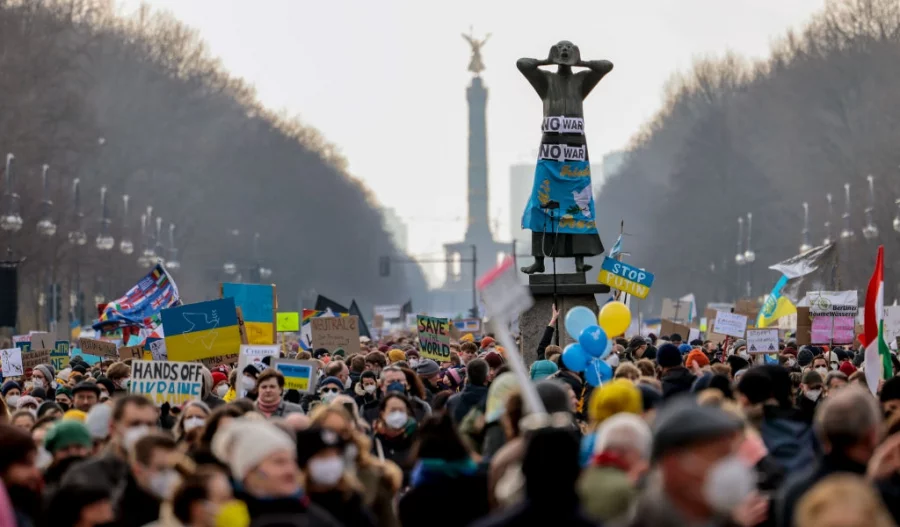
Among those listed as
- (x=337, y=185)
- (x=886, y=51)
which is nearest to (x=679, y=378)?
(x=886, y=51)

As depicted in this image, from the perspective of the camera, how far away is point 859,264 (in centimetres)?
6725

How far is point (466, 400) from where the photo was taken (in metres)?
13.8

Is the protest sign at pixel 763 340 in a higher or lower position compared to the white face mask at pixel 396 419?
higher

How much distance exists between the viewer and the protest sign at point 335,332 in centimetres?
2762

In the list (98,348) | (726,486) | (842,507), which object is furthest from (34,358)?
(842,507)

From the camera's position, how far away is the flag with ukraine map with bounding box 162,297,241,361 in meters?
19.8

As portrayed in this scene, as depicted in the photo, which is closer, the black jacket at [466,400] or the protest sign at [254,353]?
the black jacket at [466,400]

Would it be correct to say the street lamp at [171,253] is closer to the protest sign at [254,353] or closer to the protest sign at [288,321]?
the protest sign at [288,321]

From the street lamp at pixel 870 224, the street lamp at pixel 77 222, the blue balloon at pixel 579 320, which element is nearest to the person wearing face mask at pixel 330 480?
the blue balloon at pixel 579 320

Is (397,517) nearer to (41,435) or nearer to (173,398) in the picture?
(41,435)

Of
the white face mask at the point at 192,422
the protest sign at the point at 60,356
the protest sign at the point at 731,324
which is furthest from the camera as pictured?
the protest sign at the point at 60,356

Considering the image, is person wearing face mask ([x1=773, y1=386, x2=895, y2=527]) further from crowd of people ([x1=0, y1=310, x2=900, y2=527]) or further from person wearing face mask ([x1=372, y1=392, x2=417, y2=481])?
person wearing face mask ([x1=372, y1=392, x2=417, y2=481])

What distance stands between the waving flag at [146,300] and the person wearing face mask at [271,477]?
18300 mm

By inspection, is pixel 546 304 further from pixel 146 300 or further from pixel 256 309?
pixel 146 300
